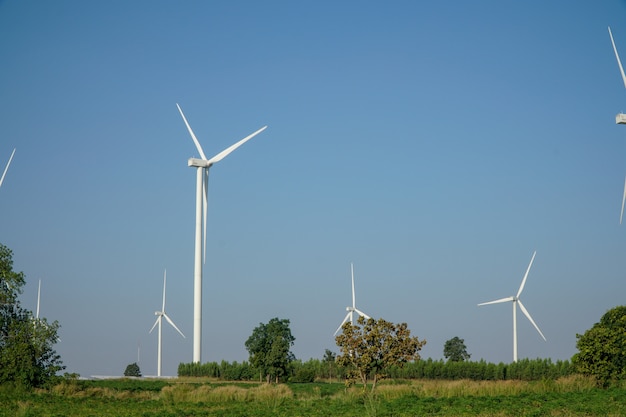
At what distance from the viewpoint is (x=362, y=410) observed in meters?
44.4

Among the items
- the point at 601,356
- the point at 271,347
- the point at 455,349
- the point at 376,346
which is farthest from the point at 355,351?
the point at 455,349

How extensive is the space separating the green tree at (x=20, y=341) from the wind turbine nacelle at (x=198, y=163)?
33.6m

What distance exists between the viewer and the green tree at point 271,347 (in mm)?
92625

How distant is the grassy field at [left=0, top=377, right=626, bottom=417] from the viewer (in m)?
42.6

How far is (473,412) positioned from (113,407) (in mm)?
19998

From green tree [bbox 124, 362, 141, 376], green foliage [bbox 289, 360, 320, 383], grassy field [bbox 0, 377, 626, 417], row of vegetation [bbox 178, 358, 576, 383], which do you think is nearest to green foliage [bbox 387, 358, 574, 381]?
row of vegetation [bbox 178, 358, 576, 383]

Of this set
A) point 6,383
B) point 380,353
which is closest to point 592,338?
point 380,353

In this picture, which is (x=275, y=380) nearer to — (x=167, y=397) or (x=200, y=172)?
(x=200, y=172)

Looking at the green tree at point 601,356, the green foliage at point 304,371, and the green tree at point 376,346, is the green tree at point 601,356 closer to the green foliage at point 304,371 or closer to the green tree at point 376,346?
the green tree at point 376,346

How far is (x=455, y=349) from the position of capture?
137 meters

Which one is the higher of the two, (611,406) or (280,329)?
(280,329)

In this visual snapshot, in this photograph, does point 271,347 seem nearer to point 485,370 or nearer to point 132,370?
point 485,370

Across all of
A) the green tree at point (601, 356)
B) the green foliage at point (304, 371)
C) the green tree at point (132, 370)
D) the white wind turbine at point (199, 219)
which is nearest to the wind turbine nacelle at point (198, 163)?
the white wind turbine at point (199, 219)

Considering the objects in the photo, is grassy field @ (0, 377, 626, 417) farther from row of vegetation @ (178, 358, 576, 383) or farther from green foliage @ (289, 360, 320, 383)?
green foliage @ (289, 360, 320, 383)
